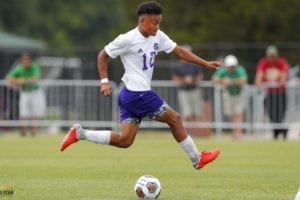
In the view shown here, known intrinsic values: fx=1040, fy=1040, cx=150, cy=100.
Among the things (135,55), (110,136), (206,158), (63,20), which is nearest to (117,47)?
(135,55)

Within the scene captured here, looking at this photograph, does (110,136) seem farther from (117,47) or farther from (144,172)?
(144,172)

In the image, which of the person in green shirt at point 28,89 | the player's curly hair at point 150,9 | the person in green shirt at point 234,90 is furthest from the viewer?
the person in green shirt at point 28,89

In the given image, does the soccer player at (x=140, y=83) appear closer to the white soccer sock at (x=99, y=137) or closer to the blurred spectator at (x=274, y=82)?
A: the white soccer sock at (x=99, y=137)

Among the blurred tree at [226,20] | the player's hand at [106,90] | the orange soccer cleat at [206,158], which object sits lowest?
the orange soccer cleat at [206,158]

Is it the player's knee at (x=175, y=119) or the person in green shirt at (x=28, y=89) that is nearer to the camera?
the player's knee at (x=175, y=119)

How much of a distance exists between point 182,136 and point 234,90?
13176 millimetres

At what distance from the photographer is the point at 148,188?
1136 centimetres

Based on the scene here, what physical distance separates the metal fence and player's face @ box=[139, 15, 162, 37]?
537 inches

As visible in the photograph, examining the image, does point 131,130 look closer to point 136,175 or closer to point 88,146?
point 136,175

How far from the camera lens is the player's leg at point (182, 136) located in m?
12.8

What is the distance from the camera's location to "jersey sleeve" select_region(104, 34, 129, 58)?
12.8 metres

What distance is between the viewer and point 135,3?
157 feet

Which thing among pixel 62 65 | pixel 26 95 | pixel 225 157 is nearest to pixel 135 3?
pixel 62 65

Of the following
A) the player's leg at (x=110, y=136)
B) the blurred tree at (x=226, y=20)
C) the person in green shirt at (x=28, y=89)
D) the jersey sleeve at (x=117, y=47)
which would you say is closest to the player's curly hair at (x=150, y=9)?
the jersey sleeve at (x=117, y=47)
